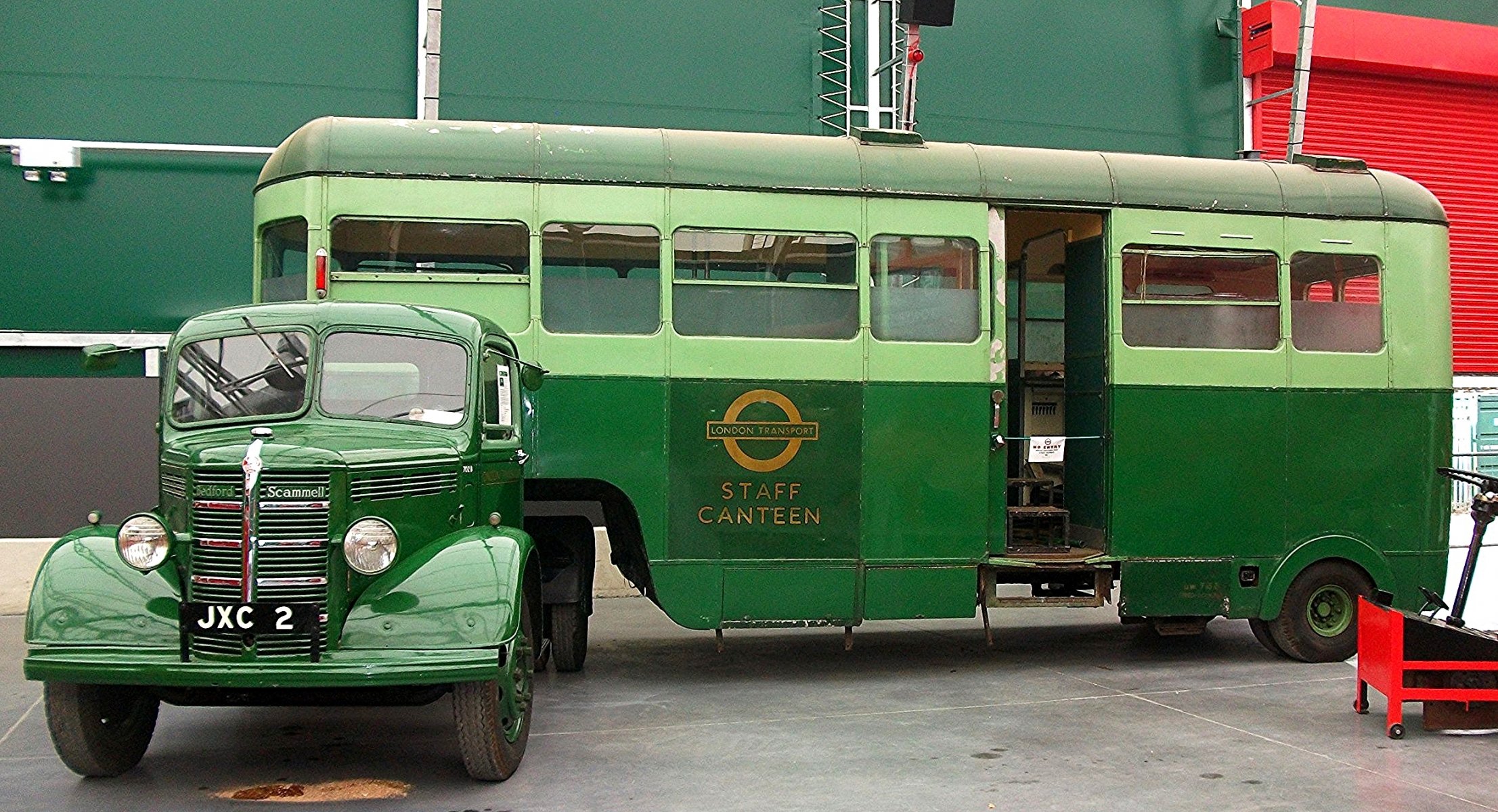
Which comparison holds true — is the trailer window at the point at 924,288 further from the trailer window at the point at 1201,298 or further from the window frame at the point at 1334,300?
the window frame at the point at 1334,300

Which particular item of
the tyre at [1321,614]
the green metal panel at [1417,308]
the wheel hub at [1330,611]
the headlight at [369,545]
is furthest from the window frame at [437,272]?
the green metal panel at [1417,308]

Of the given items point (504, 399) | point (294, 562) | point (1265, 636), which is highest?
point (504, 399)

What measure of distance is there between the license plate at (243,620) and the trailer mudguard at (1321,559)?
698 cm

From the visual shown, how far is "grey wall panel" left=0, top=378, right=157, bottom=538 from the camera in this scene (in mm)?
12781

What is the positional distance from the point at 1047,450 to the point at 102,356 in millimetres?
6310

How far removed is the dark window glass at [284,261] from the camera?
8.68 metres

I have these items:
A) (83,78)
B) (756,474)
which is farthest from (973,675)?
(83,78)

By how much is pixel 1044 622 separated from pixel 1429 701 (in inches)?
184

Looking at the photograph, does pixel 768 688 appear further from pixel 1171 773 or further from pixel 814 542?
pixel 1171 773

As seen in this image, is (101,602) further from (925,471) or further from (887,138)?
(887,138)

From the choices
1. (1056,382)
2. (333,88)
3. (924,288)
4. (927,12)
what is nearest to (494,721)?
(924,288)

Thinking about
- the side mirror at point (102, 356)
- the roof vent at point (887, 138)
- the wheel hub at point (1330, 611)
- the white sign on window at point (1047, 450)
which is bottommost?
the wheel hub at point (1330, 611)

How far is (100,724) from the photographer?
6.40 metres

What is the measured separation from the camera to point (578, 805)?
6.15 metres
